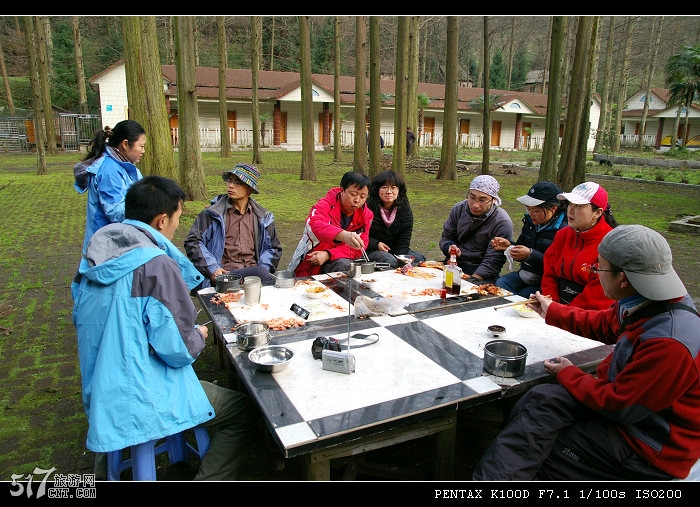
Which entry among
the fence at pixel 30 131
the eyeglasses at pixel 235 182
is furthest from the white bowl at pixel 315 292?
the fence at pixel 30 131

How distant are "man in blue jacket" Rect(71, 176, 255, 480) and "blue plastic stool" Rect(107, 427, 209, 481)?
134 millimetres

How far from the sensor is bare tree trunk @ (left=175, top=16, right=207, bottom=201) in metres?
10.1

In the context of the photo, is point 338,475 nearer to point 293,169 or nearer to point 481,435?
point 481,435

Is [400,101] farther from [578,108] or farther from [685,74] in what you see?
[685,74]

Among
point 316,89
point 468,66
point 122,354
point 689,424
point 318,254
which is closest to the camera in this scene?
point 689,424

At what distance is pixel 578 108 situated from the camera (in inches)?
445

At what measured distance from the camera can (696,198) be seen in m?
14.1

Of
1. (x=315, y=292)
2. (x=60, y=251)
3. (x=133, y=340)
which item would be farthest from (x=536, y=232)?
(x=60, y=251)

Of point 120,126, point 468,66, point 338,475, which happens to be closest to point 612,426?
point 338,475

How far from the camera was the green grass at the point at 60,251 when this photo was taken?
3.23 m

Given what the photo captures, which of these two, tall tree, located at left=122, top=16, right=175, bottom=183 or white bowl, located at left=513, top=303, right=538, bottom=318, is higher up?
tall tree, located at left=122, top=16, right=175, bottom=183

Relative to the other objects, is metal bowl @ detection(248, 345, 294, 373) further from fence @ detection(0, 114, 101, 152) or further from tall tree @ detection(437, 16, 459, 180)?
fence @ detection(0, 114, 101, 152)

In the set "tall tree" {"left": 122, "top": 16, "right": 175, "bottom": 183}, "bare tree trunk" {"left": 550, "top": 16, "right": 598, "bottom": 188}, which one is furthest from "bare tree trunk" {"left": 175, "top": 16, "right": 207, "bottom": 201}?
"bare tree trunk" {"left": 550, "top": 16, "right": 598, "bottom": 188}

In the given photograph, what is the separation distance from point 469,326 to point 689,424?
129cm
